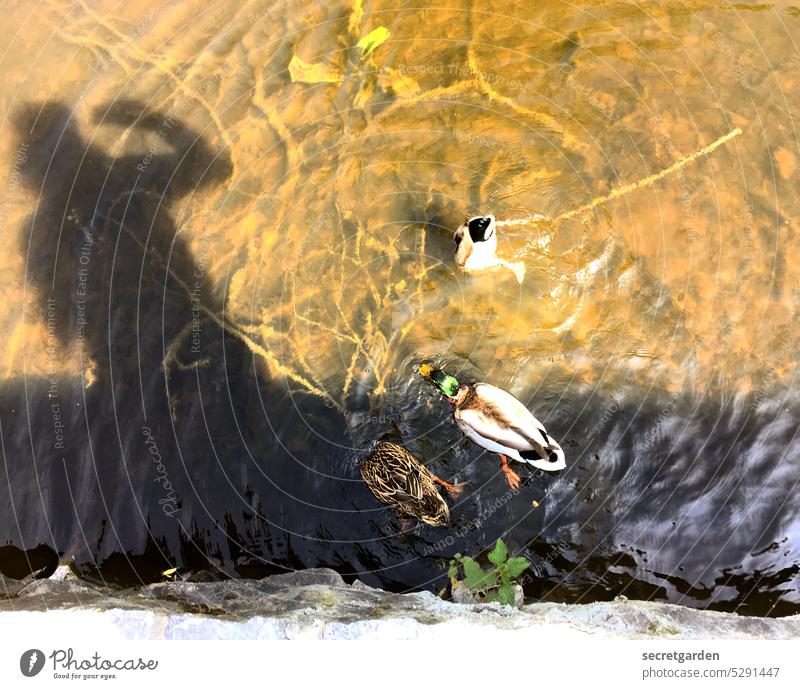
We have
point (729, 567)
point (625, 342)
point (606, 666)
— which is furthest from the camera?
point (625, 342)

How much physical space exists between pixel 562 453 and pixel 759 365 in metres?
1.79

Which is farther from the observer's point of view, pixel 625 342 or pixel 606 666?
pixel 625 342

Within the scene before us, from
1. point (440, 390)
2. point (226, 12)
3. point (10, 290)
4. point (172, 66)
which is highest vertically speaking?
point (226, 12)

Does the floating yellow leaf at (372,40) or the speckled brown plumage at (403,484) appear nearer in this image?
the speckled brown plumage at (403,484)

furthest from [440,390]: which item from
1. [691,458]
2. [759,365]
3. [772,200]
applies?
[772,200]

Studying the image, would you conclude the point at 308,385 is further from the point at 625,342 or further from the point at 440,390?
the point at 625,342

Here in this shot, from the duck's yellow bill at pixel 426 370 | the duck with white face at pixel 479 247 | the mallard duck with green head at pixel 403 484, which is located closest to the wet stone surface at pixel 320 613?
the mallard duck with green head at pixel 403 484

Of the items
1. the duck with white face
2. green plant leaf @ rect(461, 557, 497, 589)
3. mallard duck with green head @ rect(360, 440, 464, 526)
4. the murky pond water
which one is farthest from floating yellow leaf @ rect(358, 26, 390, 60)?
green plant leaf @ rect(461, 557, 497, 589)

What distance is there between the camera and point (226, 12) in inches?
181

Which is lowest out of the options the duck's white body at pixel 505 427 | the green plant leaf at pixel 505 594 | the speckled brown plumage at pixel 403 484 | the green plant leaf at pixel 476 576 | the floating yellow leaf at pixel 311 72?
the green plant leaf at pixel 505 594

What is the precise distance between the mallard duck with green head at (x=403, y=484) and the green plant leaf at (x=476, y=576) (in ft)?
1.26

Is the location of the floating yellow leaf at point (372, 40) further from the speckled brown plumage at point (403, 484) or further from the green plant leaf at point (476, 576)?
the green plant leaf at point (476, 576)

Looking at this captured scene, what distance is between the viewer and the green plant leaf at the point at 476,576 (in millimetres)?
4441

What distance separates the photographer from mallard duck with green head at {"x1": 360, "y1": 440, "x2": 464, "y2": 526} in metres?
4.42
